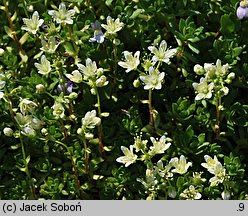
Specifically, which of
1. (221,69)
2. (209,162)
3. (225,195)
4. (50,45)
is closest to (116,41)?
(50,45)

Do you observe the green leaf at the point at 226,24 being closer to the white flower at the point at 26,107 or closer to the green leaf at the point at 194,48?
the green leaf at the point at 194,48

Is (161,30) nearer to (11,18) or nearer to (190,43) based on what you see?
(190,43)

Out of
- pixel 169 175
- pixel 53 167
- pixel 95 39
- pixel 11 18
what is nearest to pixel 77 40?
pixel 95 39

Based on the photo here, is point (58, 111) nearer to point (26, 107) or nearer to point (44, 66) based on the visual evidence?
point (26, 107)

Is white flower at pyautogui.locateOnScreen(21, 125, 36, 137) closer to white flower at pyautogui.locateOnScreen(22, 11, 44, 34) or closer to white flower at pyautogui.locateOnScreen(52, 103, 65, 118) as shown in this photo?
white flower at pyautogui.locateOnScreen(52, 103, 65, 118)

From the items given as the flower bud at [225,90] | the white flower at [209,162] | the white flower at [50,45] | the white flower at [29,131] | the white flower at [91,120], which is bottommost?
the white flower at [209,162]

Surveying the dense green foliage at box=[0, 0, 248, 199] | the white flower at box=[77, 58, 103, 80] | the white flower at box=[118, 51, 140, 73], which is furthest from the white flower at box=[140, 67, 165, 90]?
the white flower at box=[77, 58, 103, 80]

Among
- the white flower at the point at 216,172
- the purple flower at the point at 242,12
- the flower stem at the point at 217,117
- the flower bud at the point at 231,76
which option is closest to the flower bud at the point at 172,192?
the white flower at the point at 216,172
